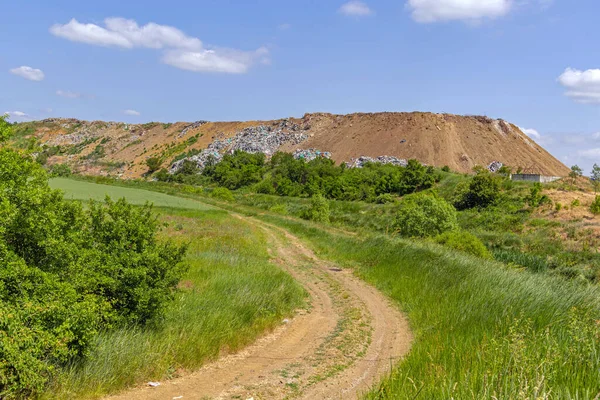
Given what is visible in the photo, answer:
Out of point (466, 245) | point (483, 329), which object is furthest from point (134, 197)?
point (483, 329)

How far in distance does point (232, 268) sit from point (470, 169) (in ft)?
261

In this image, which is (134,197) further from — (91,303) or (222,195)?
(91,303)

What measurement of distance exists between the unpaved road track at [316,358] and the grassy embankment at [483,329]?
0.65m

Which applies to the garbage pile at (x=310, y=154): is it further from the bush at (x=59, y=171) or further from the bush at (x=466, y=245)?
the bush at (x=466, y=245)

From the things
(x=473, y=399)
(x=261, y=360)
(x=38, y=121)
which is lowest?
(x=261, y=360)

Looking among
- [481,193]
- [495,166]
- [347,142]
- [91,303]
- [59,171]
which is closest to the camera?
[91,303]

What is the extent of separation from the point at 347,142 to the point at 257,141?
2142cm

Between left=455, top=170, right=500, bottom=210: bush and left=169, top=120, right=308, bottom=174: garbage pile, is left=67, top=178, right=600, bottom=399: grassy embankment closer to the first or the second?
left=455, top=170, right=500, bottom=210: bush

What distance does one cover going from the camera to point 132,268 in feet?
25.5

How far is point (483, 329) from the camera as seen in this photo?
7488 millimetres

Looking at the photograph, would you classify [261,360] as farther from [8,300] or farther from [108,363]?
[8,300]

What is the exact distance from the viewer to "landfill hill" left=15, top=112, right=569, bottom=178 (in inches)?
3492

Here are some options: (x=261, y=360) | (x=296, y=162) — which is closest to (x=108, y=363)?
(x=261, y=360)

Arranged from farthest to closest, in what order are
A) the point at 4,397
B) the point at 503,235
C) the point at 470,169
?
the point at 470,169
the point at 503,235
the point at 4,397
